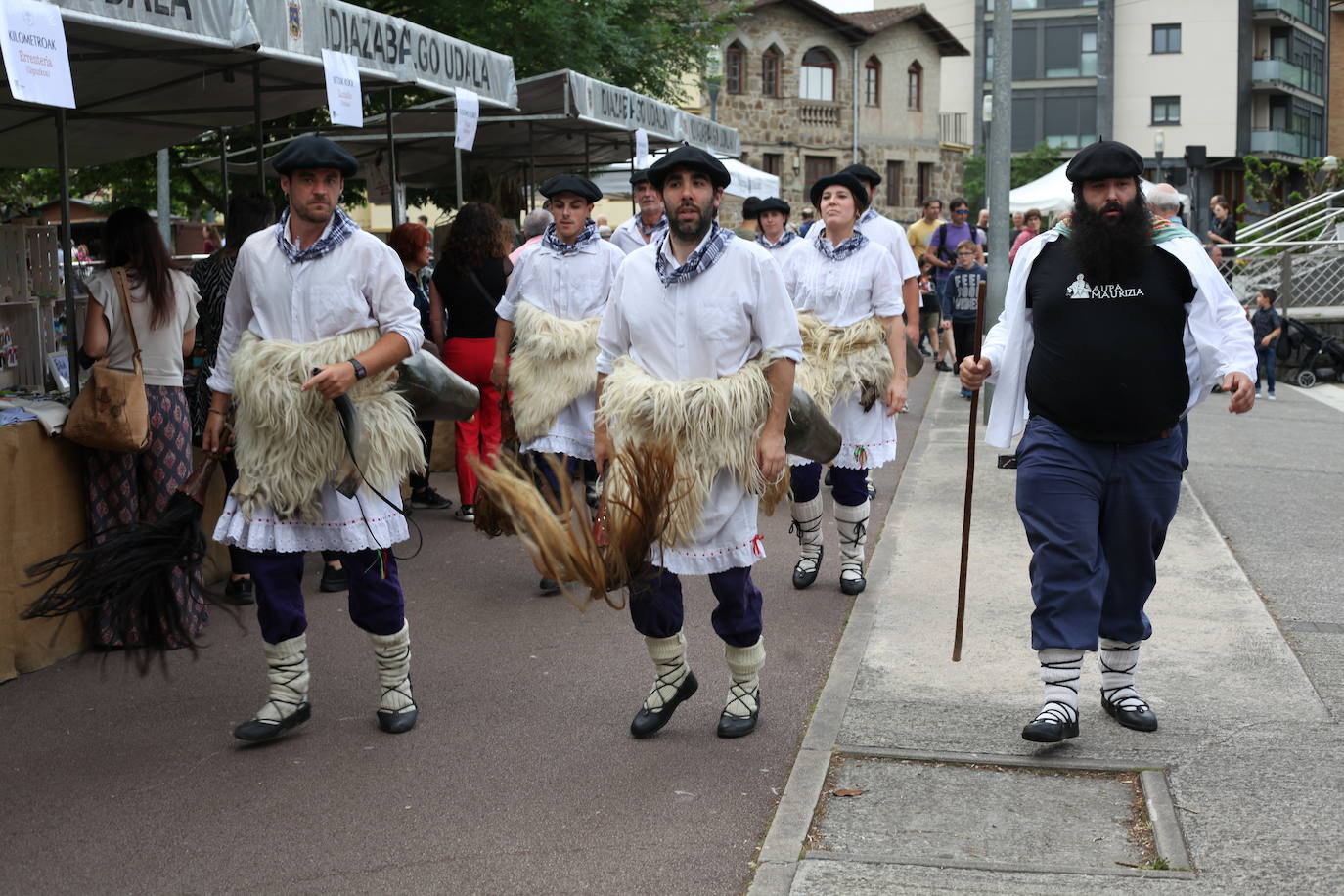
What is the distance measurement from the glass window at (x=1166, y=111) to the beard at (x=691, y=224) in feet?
215

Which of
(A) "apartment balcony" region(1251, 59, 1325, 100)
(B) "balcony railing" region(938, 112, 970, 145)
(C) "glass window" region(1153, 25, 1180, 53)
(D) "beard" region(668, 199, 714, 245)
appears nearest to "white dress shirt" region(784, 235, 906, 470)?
(D) "beard" region(668, 199, 714, 245)

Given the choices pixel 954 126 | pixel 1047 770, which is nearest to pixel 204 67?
pixel 1047 770

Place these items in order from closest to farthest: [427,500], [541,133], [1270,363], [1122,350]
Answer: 1. [1122,350]
2. [427,500]
3. [541,133]
4. [1270,363]

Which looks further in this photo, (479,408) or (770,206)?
(770,206)

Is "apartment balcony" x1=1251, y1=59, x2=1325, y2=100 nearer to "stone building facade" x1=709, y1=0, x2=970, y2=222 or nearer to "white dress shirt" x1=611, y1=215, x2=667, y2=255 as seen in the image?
"stone building facade" x1=709, y1=0, x2=970, y2=222

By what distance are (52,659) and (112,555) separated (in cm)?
152

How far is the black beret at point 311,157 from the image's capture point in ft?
16.6

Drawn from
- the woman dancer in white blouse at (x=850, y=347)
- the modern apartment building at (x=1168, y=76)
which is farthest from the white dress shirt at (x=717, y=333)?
the modern apartment building at (x=1168, y=76)

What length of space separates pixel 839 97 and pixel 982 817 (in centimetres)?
5156

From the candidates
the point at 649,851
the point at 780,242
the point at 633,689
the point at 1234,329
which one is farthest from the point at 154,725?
the point at 780,242

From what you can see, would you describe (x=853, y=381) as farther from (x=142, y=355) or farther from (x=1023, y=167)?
(x=1023, y=167)

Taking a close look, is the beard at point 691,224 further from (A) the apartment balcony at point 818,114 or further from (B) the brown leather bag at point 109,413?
(A) the apartment balcony at point 818,114

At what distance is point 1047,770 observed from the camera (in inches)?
190

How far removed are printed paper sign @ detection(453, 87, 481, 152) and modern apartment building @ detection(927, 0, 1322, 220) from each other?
58.0 metres
